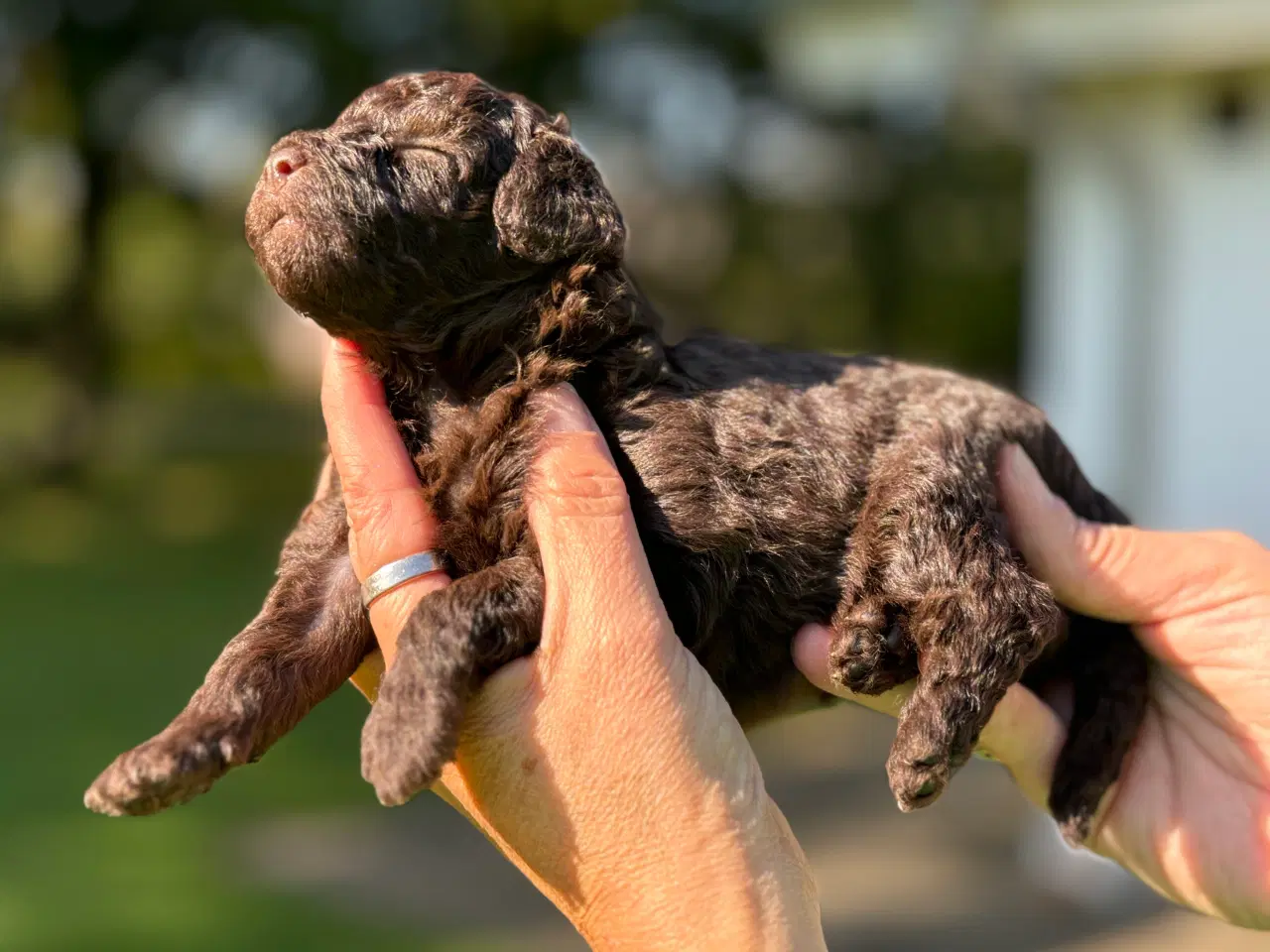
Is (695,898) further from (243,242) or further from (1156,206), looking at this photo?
(243,242)

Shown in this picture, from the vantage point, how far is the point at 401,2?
59.5ft

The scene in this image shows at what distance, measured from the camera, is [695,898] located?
112 inches

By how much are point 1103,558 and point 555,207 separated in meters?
1.89

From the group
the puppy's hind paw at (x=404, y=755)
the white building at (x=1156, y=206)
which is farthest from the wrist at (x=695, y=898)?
the white building at (x=1156, y=206)

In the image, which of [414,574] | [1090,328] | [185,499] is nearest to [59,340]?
[185,499]

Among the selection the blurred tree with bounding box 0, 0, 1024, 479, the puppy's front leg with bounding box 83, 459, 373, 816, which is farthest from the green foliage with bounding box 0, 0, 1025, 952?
the puppy's front leg with bounding box 83, 459, 373, 816

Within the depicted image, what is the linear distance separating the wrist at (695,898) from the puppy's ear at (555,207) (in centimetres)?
145

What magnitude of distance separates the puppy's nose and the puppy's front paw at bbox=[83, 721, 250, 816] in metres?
1.29

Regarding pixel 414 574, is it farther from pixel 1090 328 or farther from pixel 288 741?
pixel 288 741

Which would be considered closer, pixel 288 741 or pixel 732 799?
pixel 732 799

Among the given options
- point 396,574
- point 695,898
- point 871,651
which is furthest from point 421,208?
point 695,898

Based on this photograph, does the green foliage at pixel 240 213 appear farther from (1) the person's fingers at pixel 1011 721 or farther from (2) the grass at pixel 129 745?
(1) the person's fingers at pixel 1011 721

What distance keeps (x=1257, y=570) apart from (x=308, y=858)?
7232 mm

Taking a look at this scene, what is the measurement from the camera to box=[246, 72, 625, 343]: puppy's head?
9.48 ft
